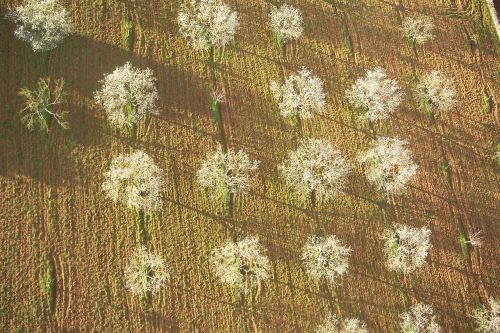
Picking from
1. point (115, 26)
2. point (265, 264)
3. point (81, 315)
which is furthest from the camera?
point (115, 26)

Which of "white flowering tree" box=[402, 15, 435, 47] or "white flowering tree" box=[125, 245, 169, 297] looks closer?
"white flowering tree" box=[125, 245, 169, 297]

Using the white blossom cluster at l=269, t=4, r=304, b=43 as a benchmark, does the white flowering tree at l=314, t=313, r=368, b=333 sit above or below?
below

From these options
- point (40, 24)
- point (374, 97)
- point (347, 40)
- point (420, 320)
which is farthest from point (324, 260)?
point (40, 24)

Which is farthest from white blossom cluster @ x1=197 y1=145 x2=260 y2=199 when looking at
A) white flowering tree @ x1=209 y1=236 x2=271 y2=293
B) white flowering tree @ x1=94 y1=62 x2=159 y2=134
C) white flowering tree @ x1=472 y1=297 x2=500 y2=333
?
white flowering tree @ x1=472 y1=297 x2=500 y2=333

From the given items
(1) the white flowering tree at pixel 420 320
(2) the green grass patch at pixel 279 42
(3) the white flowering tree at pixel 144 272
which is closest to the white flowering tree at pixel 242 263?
(3) the white flowering tree at pixel 144 272

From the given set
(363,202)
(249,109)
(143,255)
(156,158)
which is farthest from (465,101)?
(143,255)

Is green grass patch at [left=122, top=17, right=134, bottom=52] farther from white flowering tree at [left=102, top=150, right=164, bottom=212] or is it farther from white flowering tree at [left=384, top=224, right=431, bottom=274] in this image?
white flowering tree at [left=384, top=224, right=431, bottom=274]

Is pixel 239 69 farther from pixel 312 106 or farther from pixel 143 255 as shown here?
pixel 143 255
